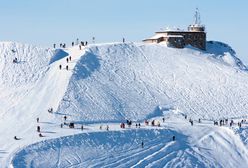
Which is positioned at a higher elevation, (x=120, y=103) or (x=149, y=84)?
(x=149, y=84)

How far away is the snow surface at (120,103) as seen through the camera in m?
53.7

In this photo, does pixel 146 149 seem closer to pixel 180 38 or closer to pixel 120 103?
pixel 120 103

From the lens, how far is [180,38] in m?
83.9

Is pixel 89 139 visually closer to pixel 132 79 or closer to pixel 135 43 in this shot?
pixel 132 79

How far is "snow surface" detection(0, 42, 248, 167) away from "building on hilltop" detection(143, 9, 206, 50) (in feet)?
4.43

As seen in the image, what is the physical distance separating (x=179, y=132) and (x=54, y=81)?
1615 cm

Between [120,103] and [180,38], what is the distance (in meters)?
21.2

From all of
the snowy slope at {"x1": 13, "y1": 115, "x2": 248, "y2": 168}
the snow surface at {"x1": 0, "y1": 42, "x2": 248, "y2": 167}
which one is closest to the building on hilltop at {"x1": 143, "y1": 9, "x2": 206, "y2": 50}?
the snow surface at {"x1": 0, "y1": 42, "x2": 248, "y2": 167}

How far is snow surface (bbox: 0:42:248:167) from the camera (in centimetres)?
5372

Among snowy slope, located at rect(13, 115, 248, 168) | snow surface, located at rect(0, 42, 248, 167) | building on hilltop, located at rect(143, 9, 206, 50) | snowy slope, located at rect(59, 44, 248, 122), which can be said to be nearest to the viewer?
snowy slope, located at rect(13, 115, 248, 168)

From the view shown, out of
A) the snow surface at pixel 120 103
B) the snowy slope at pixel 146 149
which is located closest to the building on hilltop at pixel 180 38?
the snow surface at pixel 120 103

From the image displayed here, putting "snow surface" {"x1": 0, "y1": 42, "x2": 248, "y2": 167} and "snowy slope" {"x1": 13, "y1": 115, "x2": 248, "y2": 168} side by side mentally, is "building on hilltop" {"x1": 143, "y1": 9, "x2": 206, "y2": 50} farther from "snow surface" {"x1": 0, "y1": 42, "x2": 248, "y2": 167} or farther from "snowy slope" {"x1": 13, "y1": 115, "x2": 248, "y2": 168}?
"snowy slope" {"x1": 13, "y1": 115, "x2": 248, "y2": 168}

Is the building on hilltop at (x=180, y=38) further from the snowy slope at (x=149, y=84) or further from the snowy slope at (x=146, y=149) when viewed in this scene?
the snowy slope at (x=146, y=149)

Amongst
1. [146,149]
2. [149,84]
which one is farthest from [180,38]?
[146,149]
